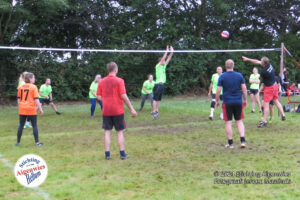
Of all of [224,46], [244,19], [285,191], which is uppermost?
[244,19]

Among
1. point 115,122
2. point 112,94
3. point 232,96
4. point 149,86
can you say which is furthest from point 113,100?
point 149,86

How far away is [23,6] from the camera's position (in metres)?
19.3

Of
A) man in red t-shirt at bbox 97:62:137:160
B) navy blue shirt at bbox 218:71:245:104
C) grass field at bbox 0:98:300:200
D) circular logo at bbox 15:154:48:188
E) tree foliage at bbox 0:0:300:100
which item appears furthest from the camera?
tree foliage at bbox 0:0:300:100

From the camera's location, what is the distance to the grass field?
425 centimetres

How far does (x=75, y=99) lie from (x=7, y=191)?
1598cm

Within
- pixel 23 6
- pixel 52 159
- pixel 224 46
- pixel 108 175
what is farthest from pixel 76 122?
pixel 224 46

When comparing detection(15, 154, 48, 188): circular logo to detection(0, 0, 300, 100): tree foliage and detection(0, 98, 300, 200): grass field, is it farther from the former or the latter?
detection(0, 0, 300, 100): tree foliage

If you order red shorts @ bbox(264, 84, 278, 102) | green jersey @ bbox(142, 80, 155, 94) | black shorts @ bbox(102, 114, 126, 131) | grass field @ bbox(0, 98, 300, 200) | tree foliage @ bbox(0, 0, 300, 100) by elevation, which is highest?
tree foliage @ bbox(0, 0, 300, 100)

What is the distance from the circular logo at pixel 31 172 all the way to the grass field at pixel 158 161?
11cm

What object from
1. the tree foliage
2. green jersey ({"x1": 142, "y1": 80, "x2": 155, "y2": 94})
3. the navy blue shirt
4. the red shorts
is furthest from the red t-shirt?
the tree foliage

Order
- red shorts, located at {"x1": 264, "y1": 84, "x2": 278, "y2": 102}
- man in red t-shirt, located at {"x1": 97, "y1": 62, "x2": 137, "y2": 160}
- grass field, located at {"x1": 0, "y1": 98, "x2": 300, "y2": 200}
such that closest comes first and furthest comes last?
grass field, located at {"x1": 0, "y1": 98, "x2": 300, "y2": 200}, man in red t-shirt, located at {"x1": 97, "y1": 62, "x2": 137, "y2": 160}, red shorts, located at {"x1": 264, "y1": 84, "x2": 278, "y2": 102}

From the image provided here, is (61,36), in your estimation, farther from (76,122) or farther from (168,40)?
(76,122)

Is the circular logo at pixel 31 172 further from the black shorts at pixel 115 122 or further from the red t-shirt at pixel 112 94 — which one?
the red t-shirt at pixel 112 94

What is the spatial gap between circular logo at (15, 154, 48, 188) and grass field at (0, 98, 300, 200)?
4.4 inches
